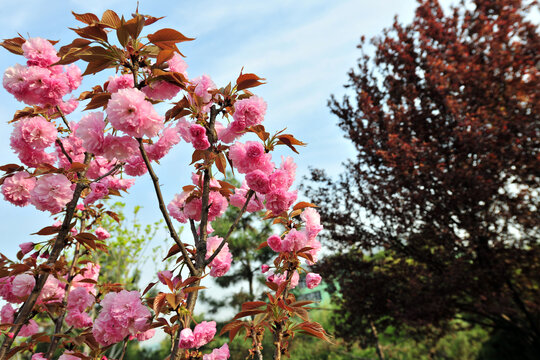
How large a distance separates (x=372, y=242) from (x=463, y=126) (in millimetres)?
1976

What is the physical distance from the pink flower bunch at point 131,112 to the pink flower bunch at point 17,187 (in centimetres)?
85

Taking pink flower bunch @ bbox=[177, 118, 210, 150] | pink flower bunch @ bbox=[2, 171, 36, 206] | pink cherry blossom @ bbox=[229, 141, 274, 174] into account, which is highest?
pink flower bunch @ bbox=[2, 171, 36, 206]

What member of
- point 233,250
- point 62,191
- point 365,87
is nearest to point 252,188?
point 62,191

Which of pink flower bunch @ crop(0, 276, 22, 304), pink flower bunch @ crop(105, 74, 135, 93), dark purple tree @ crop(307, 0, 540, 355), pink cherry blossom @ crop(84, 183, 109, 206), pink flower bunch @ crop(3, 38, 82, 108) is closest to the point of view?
pink flower bunch @ crop(105, 74, 135, 93)

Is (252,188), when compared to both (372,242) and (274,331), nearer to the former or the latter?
(274,331)

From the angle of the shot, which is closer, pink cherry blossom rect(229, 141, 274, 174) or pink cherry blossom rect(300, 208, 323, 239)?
pink cherry blossom rect(229, 141, 274, 174)

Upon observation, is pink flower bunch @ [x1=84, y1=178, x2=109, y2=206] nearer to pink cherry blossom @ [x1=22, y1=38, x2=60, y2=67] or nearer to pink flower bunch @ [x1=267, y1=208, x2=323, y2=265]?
pink cherry blossom @ [x1=22, y1=38, x2=60, y2=67]

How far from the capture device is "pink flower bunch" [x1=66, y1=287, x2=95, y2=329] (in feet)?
5.42

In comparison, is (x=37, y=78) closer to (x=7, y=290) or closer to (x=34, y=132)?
(x=34, y=132)

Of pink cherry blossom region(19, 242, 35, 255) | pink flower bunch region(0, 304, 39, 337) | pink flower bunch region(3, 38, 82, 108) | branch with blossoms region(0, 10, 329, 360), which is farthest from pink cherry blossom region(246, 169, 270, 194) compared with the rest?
pink flower bunch region(0, 304, 39, 337)

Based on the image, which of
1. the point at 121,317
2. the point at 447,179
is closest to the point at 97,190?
the point at 121,317

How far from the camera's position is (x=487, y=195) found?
3.83 metres

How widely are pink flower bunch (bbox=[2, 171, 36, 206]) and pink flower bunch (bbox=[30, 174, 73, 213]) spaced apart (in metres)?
0.20

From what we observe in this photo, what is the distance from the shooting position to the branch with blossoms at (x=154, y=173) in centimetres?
97
